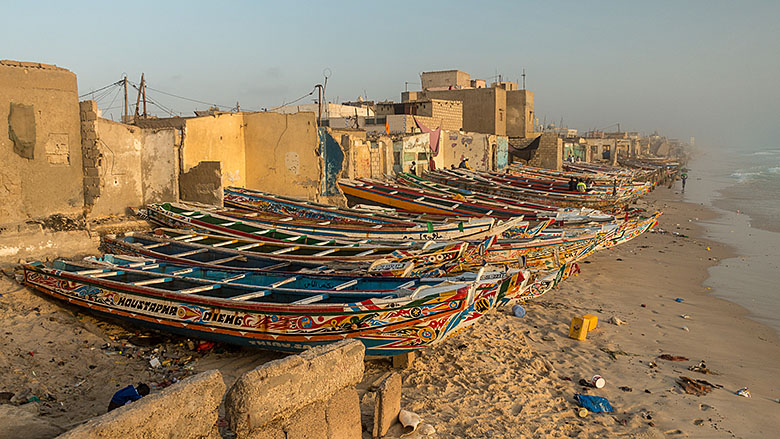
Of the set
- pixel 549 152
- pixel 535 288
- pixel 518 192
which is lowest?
pixel 535 288

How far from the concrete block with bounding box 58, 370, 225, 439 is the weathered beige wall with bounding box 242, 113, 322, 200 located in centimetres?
1126

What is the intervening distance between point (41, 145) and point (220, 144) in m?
4.84

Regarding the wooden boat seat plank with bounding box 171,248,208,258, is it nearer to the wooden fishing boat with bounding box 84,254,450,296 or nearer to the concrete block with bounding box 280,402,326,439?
the wooden fishing boat with bounding box 84,254,450,296

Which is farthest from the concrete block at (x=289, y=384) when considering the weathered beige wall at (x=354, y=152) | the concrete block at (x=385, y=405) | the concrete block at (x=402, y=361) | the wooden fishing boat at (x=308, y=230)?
the weathered beige wall at (x=354, y=152)

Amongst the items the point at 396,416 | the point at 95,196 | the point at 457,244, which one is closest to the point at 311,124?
the point at 95,196

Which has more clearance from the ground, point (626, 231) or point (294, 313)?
point (294, 313)

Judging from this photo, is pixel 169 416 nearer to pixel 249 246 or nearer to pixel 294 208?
pixel 249 246

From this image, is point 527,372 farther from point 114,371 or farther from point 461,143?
point 461,143

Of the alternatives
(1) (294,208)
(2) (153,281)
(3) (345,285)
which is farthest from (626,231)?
(2) (153,281)

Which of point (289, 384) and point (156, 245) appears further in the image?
point (156, 245)

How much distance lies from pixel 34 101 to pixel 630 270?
533 inches

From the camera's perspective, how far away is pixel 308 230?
1055 centimetres

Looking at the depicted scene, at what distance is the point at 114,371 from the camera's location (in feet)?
19.4

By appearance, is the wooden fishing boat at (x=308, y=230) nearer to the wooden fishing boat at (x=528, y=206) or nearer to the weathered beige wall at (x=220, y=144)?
the weathered beige wall at (x=220, y=144)
